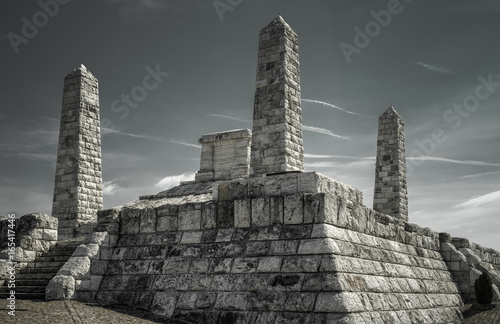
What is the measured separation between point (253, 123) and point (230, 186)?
24.5 ft

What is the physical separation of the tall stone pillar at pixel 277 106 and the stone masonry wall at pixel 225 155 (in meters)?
4.27

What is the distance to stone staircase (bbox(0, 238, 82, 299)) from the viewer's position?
10435mm

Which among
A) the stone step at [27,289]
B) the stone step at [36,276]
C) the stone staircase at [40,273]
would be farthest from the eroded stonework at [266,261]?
the stone step at [36,276]

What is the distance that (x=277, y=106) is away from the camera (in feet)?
55.5

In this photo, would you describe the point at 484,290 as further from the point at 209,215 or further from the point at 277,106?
the point at 277,106

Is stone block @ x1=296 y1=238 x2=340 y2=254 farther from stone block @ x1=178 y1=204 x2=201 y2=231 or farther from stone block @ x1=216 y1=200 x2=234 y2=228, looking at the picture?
stone block @ x1=178 y1=204 x2=201 y2=231

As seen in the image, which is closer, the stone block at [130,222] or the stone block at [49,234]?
the stone block at [130,222]

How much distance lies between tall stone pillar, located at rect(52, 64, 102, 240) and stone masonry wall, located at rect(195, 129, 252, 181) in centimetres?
409

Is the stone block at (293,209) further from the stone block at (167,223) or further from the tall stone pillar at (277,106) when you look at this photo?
the tall stone pillar at (277,106)

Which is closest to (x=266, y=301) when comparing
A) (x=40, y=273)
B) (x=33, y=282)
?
(x=33, y=282)

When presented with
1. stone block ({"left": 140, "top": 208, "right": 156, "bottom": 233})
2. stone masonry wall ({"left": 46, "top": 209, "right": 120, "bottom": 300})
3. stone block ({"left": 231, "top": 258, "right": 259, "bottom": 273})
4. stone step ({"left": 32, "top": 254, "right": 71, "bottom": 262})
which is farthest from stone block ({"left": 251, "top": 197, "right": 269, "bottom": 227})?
stone step ({"left": 32, "top": 254, "right": 71, "bottom": 262})

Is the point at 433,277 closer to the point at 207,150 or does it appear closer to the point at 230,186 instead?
the point at 230,186

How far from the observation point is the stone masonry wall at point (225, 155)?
2150 centimetres

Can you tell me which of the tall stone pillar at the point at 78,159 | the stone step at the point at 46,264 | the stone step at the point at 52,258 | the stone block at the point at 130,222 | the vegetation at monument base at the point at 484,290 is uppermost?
the tall stone pillar at the point at 78,159
